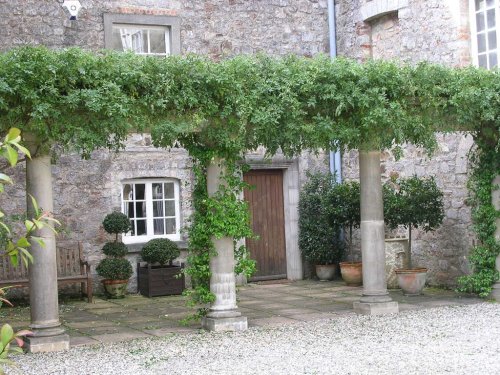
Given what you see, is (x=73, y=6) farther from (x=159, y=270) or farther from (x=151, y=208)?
(x=159, y=270)

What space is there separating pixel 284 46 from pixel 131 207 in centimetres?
392

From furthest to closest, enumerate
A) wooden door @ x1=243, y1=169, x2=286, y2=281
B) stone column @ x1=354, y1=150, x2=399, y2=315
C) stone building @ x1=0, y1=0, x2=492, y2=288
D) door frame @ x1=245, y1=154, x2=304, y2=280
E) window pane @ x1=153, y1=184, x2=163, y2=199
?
door frame @ x1=245, y1=154, x2=304, y2=280 → wooden door @ x1=243, y1=169, x2=286, y2=281 → window pane @ x1=153, y1=184, x2=163, y2=199 → stone building @ x1=0, y1=0, x2=492, y2=288 → stone column @ x1=354, y1=150, x2=399, y2=315

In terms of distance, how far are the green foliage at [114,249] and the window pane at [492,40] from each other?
615 centimetres

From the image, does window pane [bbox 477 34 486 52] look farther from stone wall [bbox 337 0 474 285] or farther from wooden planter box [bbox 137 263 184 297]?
wooden planter box [bbox 137 263 184 297]

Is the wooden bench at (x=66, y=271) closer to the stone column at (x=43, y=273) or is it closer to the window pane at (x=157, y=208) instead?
the window pane at (x=157, y=208)

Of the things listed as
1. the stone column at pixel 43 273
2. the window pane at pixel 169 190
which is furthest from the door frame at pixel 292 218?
the stone column at pixel 43 273

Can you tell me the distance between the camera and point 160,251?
10.9 metres

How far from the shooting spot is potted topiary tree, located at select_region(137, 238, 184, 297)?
430 inches

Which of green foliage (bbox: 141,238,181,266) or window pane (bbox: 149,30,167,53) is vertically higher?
window pane (bbox: 149,30,167,53)

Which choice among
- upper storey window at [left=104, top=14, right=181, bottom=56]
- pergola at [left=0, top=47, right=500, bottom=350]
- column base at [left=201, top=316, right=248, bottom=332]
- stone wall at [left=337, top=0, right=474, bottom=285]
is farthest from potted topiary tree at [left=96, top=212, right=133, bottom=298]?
stone wall at [left=337, top=0, right=474, bottom=285]

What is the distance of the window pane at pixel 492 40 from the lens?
389 inches

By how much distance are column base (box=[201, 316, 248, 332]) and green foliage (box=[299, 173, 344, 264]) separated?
450cm

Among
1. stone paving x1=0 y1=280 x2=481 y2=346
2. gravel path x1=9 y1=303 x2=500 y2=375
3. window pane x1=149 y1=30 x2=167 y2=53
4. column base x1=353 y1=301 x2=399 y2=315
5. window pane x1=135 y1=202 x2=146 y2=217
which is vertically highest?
window pane x1=149 y1=30 x2=167 y2=53

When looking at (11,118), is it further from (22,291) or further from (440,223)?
(440,223)
